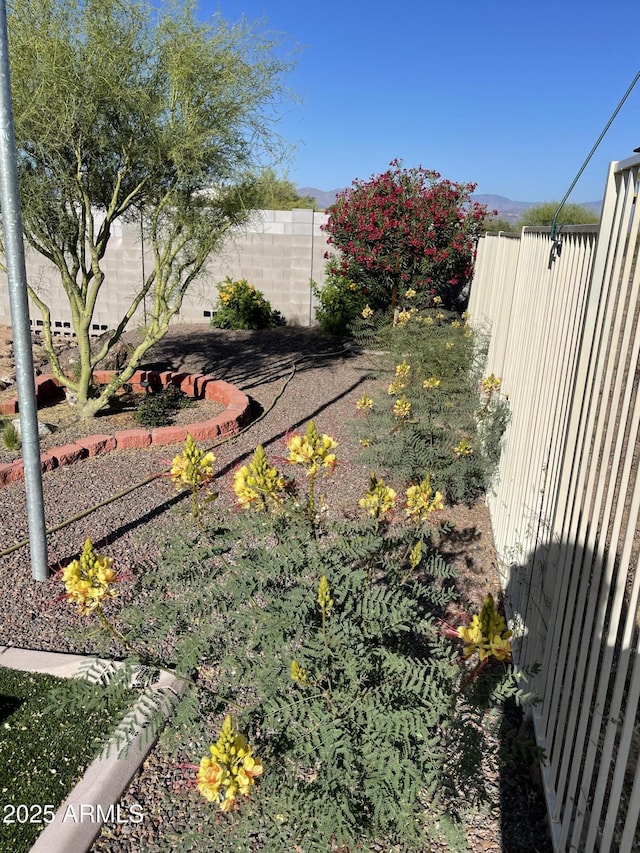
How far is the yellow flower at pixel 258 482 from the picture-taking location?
222 cm

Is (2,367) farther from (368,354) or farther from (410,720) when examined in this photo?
(410,720)

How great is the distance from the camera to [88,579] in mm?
2057

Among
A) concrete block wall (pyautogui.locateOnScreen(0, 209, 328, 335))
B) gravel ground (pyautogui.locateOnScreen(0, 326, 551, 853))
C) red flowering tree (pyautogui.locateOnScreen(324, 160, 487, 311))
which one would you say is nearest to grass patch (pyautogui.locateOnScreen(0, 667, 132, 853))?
gravel ground (pyautogui.locateOnScreen(0, 326, 551, 853))

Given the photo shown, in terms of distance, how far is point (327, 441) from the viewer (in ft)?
7.55

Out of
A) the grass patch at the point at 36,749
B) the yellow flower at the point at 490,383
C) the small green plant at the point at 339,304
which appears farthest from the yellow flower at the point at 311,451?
the small green plant at the point at 339,304

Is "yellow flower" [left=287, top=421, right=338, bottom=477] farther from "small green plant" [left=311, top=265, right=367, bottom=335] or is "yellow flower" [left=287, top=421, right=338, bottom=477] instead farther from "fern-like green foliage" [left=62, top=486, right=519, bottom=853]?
"small green plant" [left=311, top=265, right=367, bottom=335]

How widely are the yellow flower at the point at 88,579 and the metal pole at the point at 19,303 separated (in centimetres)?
171

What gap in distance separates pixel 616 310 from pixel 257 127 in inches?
215

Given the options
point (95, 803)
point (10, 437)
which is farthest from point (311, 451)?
point (10, 437)

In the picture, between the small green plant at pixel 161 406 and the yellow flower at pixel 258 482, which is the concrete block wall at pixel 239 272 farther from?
the yellow flower at pixel 258 482

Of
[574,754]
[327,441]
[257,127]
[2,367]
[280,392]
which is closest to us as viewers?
[574,754]

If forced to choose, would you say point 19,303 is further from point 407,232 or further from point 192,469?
point 407,232

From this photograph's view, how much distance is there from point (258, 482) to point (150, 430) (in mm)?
4320

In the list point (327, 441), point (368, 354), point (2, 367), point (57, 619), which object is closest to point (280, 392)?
A: point (368, 354)
